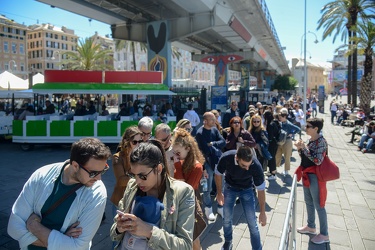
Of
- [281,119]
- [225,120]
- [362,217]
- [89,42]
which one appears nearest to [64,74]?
[225,120]

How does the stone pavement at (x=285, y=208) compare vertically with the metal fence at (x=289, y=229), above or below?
below

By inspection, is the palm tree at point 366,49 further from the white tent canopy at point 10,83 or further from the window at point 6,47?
the window at point 6,47

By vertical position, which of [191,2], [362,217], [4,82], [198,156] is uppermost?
[191,2]

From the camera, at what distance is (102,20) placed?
70.1 feet

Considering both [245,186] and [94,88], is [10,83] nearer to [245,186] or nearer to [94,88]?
[94,88]

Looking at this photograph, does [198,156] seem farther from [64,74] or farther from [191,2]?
[191,2]

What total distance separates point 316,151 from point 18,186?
667 cm

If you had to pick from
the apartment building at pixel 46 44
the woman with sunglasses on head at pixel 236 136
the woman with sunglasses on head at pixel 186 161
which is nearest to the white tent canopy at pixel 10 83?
the woman with sunglasses on head at pixel 236 136

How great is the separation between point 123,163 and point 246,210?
172 centimetres

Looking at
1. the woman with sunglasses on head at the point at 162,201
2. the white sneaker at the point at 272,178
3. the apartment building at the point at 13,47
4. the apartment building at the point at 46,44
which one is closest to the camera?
the woman with sunglasses on head at the point at 162,201

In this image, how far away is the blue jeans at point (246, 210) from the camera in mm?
3836

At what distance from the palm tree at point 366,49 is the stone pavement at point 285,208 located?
538 inches

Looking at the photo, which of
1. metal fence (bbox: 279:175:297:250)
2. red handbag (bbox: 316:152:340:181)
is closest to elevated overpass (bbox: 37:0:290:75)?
red handbag (bbox: 316:152:340:181)

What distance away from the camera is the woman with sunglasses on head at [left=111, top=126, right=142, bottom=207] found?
3443 mm
